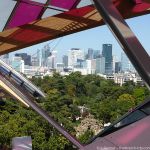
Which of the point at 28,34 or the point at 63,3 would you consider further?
the point at 28,34

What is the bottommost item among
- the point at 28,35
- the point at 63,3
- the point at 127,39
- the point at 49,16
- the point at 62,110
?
the point at 62,110

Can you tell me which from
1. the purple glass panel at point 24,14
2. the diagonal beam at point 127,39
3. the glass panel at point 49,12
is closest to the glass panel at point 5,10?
the purple glass panel at point 24,14

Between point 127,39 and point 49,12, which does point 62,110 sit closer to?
point 49,12

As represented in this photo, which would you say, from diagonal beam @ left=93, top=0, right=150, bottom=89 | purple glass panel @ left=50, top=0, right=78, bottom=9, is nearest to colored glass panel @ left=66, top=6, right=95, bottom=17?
purple glass panel @ left=50, top=0, right=78, bottom=9

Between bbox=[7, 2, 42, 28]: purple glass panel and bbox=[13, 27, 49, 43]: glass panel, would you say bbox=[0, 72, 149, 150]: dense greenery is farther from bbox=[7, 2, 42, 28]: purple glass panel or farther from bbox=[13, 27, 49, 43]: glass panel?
bbox=[13, 27, 49, 43]: glass panel

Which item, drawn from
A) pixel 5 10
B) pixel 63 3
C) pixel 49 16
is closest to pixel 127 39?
pixel 63 3

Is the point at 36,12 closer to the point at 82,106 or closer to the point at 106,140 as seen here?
the point at 106,140
